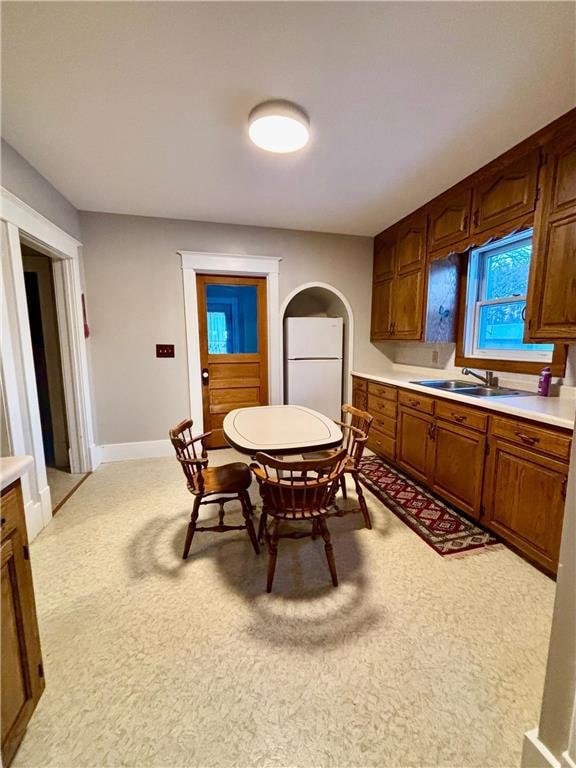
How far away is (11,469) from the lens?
0.98 m

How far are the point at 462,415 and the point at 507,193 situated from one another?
155 cm

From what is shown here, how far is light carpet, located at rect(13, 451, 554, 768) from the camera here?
106 cm

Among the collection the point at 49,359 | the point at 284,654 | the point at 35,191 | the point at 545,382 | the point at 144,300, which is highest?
the point at 35,191

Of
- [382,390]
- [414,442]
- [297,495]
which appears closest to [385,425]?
[382,390]

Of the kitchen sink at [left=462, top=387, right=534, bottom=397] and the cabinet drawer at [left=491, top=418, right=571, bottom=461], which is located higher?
the kitchen sink at [left=462, top=387, right=534, bottom=397]

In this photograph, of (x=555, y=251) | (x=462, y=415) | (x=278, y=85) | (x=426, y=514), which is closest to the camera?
(x=278, y=85)

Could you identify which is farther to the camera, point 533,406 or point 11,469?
point 533,406

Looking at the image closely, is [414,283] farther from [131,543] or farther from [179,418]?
[131,543]

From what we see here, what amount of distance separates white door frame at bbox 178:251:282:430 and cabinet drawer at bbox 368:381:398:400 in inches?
41.9

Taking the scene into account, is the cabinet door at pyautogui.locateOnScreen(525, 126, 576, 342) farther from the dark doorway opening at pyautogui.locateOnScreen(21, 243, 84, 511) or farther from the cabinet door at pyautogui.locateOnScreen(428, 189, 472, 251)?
the dark doorway opening at pyautogui.locateOnScreen(21, 243, 84, 511)

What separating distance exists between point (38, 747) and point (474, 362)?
3498mm

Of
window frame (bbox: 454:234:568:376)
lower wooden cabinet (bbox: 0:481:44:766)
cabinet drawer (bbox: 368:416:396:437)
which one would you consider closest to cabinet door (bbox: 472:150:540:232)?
window frame (bbox: 454:234:568:376)

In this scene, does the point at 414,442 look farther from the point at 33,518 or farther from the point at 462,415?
the point at 33,518

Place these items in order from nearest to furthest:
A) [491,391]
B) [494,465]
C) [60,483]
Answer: [494,465] < [491,391] < [60,483]
